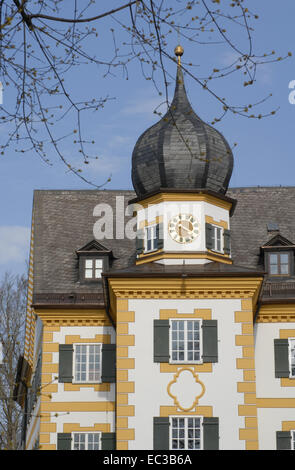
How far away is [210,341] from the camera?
27375mm

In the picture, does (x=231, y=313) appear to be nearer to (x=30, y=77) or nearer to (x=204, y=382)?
(x=204, y=382)

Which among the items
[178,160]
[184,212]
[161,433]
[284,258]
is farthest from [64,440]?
→ [284,258]

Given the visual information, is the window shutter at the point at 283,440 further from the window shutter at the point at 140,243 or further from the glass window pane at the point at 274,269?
the window shutter at the point at 140,243

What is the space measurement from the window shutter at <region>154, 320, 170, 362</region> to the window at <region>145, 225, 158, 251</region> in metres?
3.21

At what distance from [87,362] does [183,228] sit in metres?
5.26

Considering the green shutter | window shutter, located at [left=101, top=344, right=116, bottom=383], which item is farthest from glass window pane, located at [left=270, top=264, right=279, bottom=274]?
window shutter, located at [left=101, top=344, right=116, bottom=383]

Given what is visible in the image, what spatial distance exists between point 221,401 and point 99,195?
1339 cm

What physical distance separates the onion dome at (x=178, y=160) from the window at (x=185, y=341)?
4.71 metres

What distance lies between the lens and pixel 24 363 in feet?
124

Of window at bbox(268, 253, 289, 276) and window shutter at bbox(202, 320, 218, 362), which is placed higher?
window at bbox(268, 253, 289, 276)

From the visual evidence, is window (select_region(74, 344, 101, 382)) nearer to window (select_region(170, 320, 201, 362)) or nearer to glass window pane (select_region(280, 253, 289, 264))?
window (select_region(170, 320, 201, 362))

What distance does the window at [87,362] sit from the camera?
30531 mm

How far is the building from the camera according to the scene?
2680 centimetres
